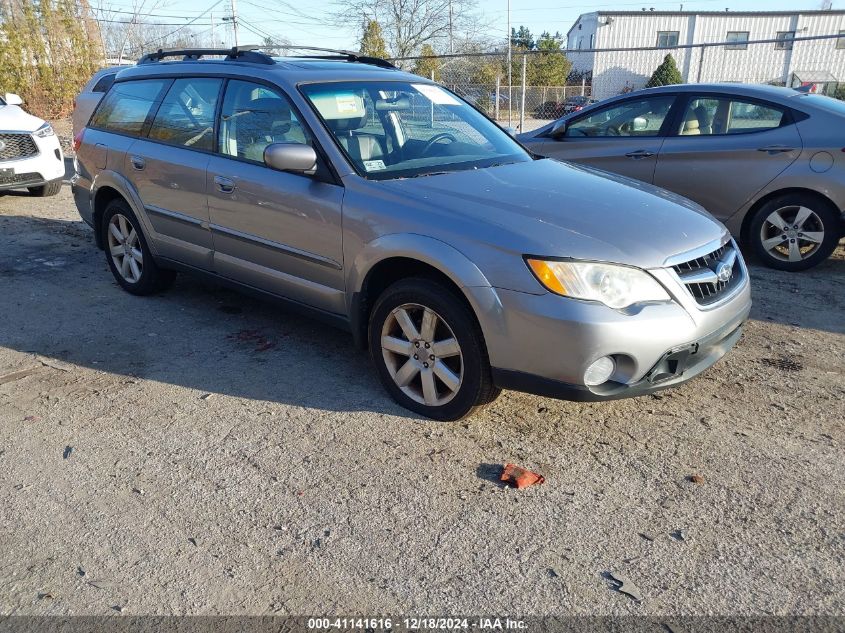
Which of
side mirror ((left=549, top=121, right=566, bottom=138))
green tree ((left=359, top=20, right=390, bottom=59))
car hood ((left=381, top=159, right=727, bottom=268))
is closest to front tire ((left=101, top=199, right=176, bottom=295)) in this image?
car hood ((left=381, top=159, right=727, bottom=268))

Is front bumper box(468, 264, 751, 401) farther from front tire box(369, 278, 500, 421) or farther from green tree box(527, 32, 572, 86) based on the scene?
green tree box(527, 32, 572, 86)

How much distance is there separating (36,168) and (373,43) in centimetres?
1956

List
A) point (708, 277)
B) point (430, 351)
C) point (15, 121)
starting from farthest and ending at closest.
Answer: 1. point (15, 121)
2. point (430, 351)
3. point (708, 277)

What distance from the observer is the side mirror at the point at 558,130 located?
24.3ft

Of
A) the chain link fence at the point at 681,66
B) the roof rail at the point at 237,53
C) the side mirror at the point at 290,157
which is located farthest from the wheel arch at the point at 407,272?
the chain link fence at the point at 681,66

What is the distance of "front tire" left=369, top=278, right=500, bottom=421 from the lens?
3445 millimetres

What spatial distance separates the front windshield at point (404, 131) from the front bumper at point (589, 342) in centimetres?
119

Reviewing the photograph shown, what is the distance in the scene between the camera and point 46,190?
397 inches

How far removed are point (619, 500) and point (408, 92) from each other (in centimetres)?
296

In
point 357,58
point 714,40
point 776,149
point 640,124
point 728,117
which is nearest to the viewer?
point 357,58

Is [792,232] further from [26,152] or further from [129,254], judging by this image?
[26,152]

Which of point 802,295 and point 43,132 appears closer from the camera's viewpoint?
point 802,295

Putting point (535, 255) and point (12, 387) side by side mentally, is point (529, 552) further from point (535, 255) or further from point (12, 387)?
point (12, 387)

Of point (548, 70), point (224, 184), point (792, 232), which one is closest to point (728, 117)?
point (792, 232)
